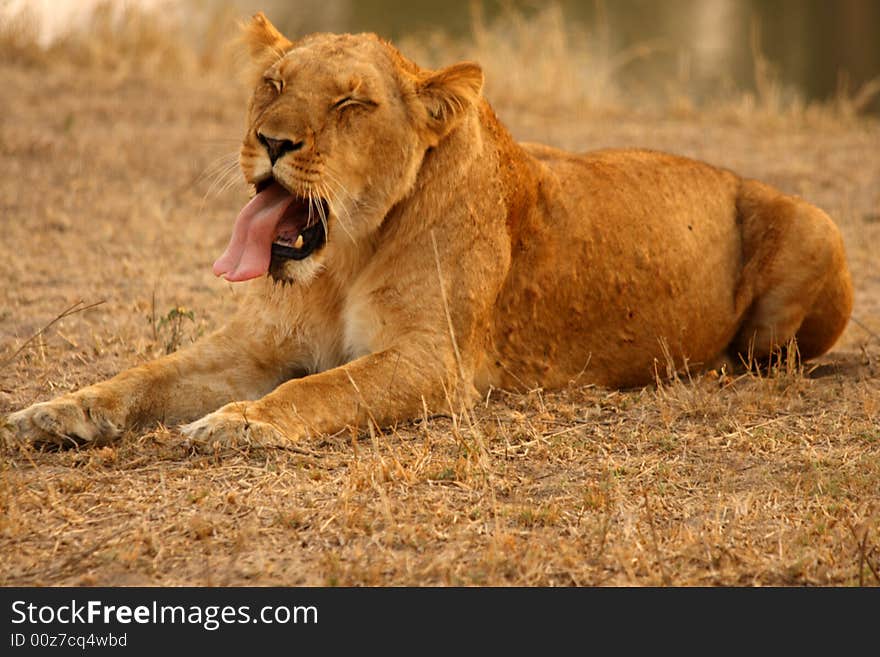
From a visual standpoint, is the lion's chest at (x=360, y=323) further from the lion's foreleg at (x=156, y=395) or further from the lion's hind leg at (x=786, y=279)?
the lion's hind leg at (x=786, y=279)

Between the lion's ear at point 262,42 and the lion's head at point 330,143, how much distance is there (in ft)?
0.15

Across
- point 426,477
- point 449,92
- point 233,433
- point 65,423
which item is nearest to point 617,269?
point 449,92

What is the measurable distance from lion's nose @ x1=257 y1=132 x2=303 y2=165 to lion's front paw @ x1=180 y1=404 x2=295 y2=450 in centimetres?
81

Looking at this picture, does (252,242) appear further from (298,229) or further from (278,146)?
(278,146)

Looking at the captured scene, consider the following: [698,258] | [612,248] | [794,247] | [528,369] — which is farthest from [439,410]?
[794,247]

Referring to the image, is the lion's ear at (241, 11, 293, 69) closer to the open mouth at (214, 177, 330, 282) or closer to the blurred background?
the open mouth at (214, 177, 330, 282)

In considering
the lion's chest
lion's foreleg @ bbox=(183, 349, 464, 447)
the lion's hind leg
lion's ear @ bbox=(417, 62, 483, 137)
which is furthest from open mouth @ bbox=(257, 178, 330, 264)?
the lion's hind leg

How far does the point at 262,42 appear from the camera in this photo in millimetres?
4637

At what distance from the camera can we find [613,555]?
316 cm

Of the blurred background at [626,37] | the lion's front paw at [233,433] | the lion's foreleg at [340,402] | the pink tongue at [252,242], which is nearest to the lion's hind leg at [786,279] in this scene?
the lion's foreleg at [340,402]

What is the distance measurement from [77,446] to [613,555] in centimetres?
175

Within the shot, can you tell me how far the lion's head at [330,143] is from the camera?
4.07m

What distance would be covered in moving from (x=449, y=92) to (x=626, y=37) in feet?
48.2

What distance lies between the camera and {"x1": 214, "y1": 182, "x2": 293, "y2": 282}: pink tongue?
13.5 feet
